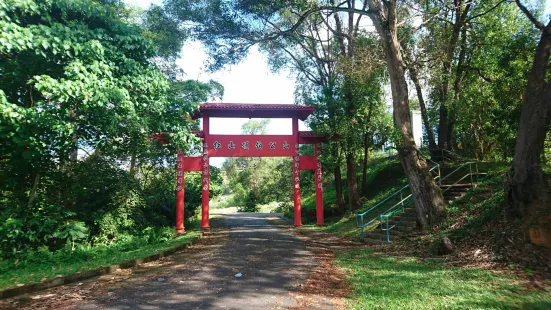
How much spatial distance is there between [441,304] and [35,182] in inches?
345

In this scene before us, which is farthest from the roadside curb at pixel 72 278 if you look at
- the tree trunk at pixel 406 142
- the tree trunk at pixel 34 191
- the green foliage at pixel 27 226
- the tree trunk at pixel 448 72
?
the tree trunk at pixel 448 72

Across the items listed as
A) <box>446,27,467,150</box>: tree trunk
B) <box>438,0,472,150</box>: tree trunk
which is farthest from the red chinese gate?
<box>446,27,467,150</box>: tree trunk

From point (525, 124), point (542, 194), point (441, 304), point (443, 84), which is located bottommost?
point (441, 304)

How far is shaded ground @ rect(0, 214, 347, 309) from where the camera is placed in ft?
14.5

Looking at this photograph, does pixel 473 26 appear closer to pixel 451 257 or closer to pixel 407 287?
pixel 451 257

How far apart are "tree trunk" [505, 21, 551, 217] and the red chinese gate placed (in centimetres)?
905

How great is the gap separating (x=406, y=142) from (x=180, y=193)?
971cm

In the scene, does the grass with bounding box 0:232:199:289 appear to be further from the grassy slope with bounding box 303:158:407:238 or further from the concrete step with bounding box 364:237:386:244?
the grassy slope with bounding box 303:158:407:238

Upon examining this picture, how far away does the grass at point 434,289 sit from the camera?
4.14m

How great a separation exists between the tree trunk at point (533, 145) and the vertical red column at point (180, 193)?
464 inches

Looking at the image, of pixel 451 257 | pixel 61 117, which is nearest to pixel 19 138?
pixel 61 117

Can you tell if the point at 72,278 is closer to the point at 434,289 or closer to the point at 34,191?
the point at 34,191

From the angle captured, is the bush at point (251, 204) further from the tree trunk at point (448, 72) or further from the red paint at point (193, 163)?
the tree trunk at point (448, 72)

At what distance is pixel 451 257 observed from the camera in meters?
6.64
